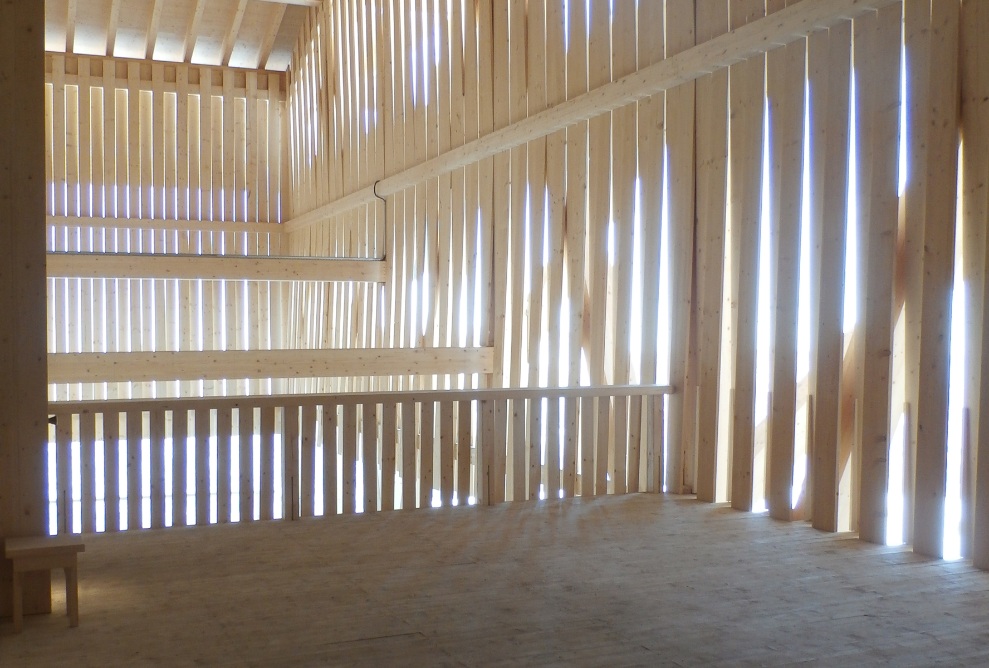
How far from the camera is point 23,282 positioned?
418 cm

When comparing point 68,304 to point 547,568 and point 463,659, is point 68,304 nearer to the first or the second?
point 547,568

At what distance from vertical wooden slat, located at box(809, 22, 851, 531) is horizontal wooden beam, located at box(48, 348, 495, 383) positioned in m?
4.25

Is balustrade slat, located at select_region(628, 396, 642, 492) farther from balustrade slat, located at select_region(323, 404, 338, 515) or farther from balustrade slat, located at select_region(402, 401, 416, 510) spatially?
balustrade slat, located at select_region(323, 404, 338, 515)

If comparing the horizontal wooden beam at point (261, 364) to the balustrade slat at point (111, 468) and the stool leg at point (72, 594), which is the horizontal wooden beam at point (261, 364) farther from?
the stool leg at point (72, 594)

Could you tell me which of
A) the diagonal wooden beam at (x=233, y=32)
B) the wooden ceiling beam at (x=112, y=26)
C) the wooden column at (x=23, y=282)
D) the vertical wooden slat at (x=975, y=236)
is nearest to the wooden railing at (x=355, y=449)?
the wooden column at (x=23, y=282)

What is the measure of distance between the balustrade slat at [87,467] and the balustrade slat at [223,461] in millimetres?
697

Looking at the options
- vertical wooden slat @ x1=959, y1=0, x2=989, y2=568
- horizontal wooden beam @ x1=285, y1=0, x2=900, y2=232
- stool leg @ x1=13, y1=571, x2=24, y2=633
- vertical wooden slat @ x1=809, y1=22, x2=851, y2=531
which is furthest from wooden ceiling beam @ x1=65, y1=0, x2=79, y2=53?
vertical wooden slat @ x1=959, y1=0, x2=989, y2=568

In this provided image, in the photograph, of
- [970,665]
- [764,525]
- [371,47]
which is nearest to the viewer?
[970,665]

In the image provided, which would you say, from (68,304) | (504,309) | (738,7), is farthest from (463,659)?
(68,304)

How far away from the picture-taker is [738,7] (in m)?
6.36

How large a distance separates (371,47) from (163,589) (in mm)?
10034

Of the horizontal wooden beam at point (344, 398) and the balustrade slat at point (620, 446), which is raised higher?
the horizontal wooden beam at point (344, 398)

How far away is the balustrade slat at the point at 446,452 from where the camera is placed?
6488 mm

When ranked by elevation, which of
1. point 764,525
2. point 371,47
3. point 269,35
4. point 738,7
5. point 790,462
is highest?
point 269,35
